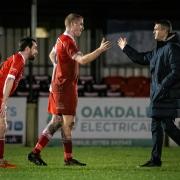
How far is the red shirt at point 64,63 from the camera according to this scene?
1221 cm

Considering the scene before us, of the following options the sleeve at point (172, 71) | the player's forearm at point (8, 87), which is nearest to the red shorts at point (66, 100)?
the player's forearm at point (8, 87)

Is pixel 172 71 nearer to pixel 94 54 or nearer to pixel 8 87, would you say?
pixel 94 54

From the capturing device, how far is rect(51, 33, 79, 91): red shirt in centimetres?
1221

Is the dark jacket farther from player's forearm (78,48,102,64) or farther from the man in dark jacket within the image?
player's forearm (78,48,102,64)

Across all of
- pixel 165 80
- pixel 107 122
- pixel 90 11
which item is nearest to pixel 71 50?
pixel 165 80

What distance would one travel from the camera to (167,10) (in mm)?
23609

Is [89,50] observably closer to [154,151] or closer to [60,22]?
[60,22]

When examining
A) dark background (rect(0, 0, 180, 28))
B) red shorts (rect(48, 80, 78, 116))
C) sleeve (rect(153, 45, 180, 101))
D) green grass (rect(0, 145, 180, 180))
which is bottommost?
green grass (rect(0, 145, 180, 180))

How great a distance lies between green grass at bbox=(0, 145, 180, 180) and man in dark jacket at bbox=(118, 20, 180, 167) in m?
0.51

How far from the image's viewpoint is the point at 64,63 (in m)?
12.4

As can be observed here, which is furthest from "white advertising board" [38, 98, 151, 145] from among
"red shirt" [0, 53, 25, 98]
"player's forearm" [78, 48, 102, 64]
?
"player's forearm" [78, 48, 102, 64]

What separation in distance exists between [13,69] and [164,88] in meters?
2.17

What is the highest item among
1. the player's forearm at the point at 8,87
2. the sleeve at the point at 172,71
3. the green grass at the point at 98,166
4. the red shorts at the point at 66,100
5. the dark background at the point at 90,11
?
the dark background at the point at 90,11

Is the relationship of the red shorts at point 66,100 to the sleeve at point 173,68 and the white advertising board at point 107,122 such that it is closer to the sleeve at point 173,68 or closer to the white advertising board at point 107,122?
the sleeve at point 173,68
